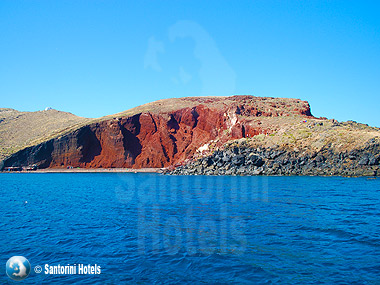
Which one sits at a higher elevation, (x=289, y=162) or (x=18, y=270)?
(x=289, y=162)

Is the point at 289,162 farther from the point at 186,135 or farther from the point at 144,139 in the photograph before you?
the point at 144,139

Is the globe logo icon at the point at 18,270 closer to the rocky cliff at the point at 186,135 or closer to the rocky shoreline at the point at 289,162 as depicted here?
the rocky shoreline at the point at 289,162

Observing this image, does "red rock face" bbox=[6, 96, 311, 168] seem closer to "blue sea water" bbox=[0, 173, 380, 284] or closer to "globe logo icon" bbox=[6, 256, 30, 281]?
"blue sea water" bbox=[0, 173, 380, 284]

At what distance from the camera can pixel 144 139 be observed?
126 meters

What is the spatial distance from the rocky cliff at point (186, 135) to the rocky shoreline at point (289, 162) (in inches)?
14.2

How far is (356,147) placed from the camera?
226ft

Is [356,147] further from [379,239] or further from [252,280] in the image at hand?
[252,280]

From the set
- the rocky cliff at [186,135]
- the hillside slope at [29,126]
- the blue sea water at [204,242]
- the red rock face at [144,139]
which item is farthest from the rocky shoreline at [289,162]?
the hillside slope at [29,126]

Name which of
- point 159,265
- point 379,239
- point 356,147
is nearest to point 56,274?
point 159,265

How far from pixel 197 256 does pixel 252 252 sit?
9.68 feet

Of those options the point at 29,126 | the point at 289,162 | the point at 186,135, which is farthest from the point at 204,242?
the point at 29,126

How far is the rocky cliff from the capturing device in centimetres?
8912

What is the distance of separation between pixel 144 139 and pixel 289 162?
65506 mm

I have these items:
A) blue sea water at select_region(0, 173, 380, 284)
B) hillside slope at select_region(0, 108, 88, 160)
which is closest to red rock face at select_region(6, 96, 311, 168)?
hillside slope at select_region(0, 108, 88, 160)
